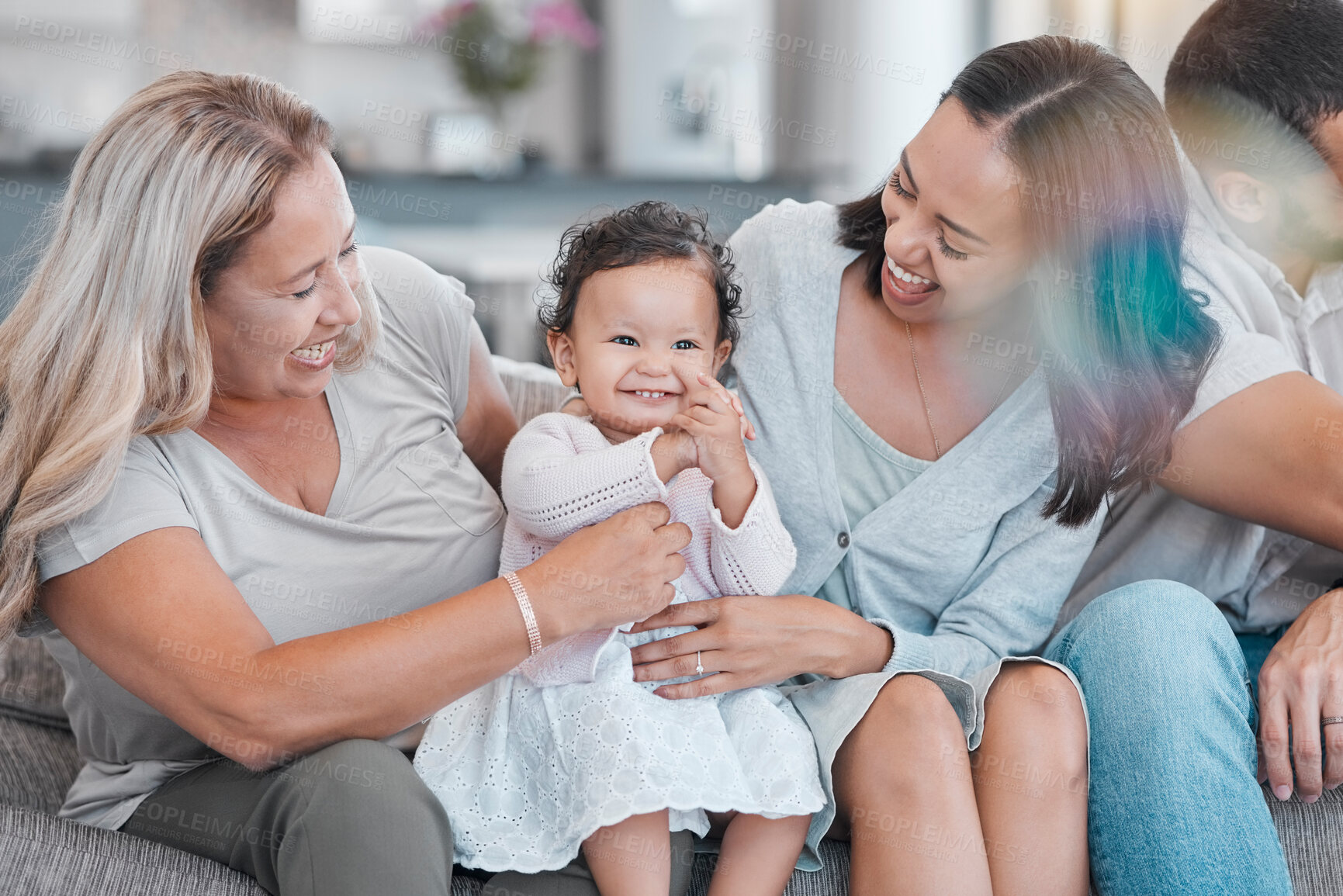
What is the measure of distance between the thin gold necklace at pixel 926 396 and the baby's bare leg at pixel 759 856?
1.71 ft

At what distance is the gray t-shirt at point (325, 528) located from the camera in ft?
3.71

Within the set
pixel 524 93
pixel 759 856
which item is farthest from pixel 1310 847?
pixel 524 93

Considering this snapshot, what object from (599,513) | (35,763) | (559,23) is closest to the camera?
(599,513)

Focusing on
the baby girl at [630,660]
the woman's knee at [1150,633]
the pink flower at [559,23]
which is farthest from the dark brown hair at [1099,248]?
the pink flower at [559,23]

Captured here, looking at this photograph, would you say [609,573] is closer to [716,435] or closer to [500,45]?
[716,435]

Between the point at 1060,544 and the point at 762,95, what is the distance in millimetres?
4365

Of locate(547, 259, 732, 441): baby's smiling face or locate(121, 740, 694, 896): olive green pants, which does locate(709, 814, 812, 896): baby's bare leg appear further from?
locate(547, 259, 732, 441): baby's smiling face

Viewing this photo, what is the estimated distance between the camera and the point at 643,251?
54.1 inches

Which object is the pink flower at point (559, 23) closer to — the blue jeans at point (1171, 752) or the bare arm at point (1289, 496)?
the bare arm at point (1289, 496)

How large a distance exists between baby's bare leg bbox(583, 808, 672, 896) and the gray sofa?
12 centimetres

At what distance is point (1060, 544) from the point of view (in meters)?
1.45

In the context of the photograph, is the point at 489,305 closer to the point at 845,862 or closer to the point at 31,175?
the point at 31,175

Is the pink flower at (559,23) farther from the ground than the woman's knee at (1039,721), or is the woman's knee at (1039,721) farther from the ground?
the pink flower at (559,23)

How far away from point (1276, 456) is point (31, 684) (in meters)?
1.67
